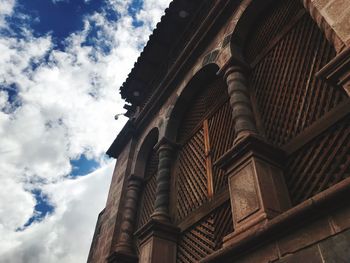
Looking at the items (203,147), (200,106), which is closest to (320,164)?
(203,147)

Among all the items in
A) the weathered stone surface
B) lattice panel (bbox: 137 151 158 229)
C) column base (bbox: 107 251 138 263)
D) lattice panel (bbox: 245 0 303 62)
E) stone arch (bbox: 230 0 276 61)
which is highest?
stone arch (bbox: 230 0 276 61)

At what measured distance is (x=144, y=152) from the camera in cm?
696

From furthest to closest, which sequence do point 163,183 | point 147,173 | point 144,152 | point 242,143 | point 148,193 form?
point 144,152
point 147,173
point 148,193
point 163,183
point 242,143

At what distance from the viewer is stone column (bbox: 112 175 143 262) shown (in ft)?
16.9

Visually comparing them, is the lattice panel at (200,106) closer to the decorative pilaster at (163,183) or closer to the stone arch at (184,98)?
the stone arch at (184,98)

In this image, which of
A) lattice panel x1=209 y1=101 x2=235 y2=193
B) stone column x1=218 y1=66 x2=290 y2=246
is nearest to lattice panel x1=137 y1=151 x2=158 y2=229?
lattice panel x1=209 y1=101 x2=235 y2=193

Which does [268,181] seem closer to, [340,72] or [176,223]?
[340,72]

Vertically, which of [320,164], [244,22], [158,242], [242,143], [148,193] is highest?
[244,22]

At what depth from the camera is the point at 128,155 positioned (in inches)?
284

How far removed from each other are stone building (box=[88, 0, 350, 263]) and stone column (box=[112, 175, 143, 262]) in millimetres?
22

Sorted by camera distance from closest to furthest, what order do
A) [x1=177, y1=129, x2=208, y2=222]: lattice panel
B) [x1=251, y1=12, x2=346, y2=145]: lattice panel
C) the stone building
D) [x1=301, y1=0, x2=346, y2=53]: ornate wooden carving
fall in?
the stone building → [x1=301, y1=0, x2=346, y2=53]: ornate wooden carving → [x1=251, y1=12, x2=346, y2=145]: lattice panel → [x1=177, y1=129, x2=208, y2=222]: lattice panel

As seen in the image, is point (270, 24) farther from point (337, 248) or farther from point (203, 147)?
point (337, 248)

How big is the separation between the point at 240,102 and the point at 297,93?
2.24 ft

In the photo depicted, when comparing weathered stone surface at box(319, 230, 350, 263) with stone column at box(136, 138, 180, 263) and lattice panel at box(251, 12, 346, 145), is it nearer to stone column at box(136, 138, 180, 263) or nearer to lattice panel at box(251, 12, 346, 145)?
lattice panel at box(251, 12, 346, 145)
